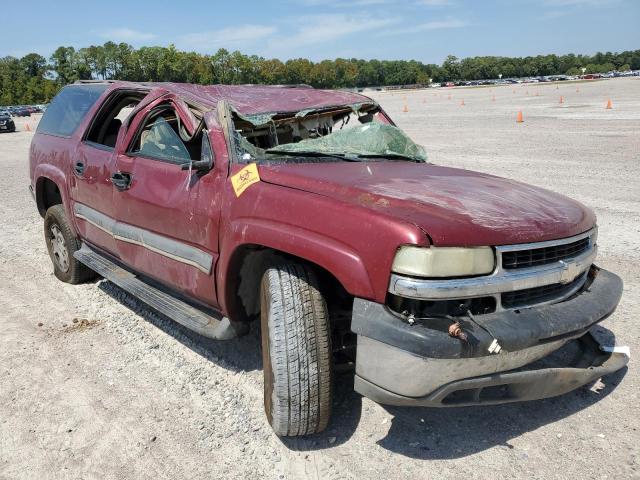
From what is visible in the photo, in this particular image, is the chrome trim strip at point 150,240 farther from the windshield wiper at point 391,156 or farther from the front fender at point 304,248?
the windshield wiper at point 391,156

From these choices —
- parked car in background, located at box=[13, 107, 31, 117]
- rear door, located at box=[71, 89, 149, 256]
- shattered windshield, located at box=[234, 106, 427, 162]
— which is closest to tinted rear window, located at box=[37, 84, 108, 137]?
rear door, located at box=[71, 89, 149, 256]

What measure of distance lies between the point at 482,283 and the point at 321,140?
1.89 metres

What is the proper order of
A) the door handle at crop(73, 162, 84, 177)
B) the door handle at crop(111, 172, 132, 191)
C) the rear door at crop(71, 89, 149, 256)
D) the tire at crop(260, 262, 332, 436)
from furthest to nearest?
the door handle at crop(73, 162, 84, 177) < the rear door at crop(71, 89, 149, 256) < the door handle at crop(111, 172, 132, 191) < the tire at crop(260, 262, 332, 436)

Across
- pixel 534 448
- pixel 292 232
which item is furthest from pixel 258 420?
pixel 534 448

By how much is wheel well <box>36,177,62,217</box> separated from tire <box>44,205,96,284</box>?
237mm

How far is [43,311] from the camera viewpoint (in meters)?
4.77

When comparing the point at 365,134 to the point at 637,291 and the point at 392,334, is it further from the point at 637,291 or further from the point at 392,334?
the point at 637,291

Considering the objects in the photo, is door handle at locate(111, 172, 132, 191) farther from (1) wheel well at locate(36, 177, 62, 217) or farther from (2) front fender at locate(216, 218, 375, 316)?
(1) wheel well at locate(36, 177, 62, 217)

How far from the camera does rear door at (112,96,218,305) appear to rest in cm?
334

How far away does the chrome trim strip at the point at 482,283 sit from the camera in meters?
2.33

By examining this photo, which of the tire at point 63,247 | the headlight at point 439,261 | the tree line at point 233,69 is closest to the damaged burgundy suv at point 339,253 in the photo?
the headlight at point 439,261

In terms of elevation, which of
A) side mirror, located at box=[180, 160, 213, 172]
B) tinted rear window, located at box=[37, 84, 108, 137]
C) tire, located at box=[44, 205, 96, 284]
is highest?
tinted rear window, located at box=[37, 84, 108, 137]

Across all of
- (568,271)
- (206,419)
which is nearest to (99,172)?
(206,419)

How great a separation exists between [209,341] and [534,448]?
2363 millimetres
